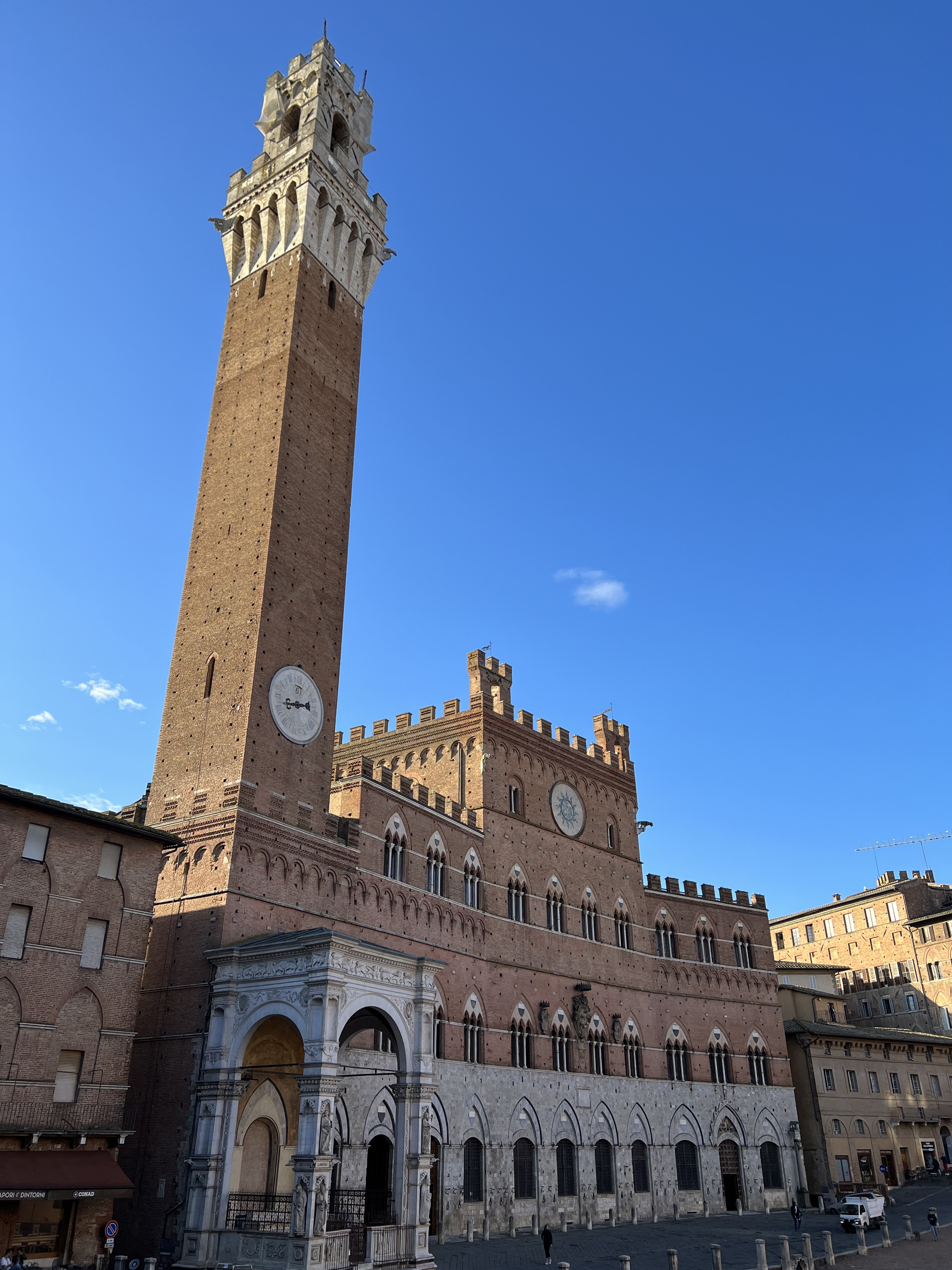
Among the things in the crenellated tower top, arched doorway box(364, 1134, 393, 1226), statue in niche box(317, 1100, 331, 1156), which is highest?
the crenellated tower top

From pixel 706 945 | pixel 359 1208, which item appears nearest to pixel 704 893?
pixel 706 945

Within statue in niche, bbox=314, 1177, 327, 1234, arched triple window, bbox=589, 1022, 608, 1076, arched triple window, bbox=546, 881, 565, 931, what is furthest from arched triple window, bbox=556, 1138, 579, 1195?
statue in niche, bbox=314, 1177, 327, 1234

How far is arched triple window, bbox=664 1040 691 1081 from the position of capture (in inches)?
1638

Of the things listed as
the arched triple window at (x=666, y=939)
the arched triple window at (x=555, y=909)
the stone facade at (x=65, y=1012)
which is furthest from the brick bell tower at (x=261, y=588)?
the arched triple window at (x=666, y=939)

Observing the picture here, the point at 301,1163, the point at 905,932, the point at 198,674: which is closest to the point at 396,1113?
the point at 301,1163

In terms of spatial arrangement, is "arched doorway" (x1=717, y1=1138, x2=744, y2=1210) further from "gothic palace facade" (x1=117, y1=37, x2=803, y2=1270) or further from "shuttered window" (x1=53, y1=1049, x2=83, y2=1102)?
"shuttered window" (x1=53, y1=1049, x2=83, y2=1102)

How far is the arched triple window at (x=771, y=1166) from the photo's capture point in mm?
42594

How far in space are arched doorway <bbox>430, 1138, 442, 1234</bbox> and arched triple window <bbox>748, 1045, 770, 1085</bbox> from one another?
19.8 meters

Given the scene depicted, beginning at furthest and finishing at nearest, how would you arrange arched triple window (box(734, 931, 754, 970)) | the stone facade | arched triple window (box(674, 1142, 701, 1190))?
1. arched triple window (box(734, 931, 754, 970))
2. arched triple window (box(674, 1142, 701, 1190))
3. the stone facade

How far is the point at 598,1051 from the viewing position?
38.5 meters

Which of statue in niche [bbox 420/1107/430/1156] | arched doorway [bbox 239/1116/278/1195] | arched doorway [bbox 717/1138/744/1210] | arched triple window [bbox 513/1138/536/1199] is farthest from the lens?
arched doorway [bbox 717/1138/744/1210]

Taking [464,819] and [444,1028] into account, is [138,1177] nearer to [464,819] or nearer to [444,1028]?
[444,1028]

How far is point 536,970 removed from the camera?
121 ft

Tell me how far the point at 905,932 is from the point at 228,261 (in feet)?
174
